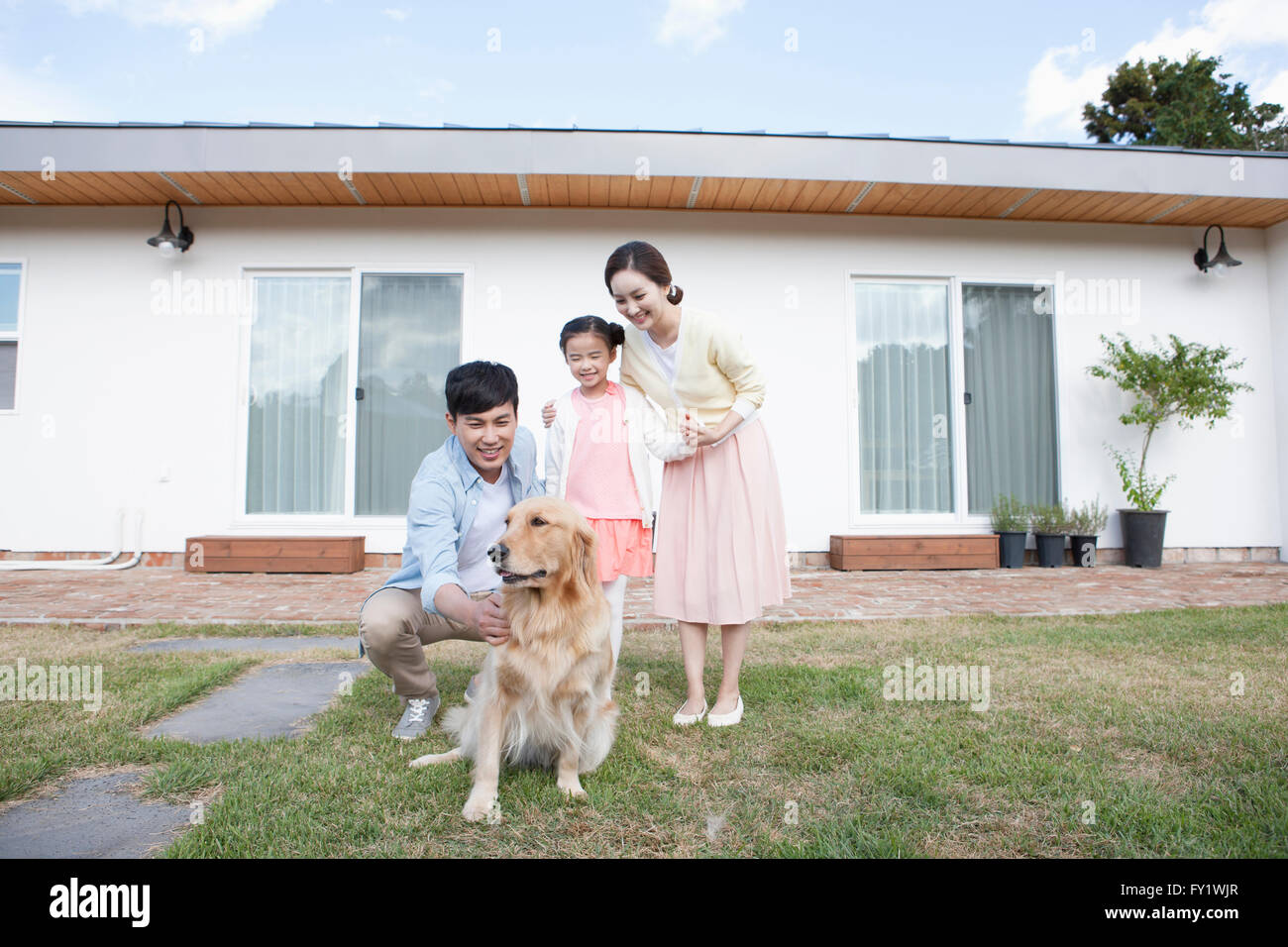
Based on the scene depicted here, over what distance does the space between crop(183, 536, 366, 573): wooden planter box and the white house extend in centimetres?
43

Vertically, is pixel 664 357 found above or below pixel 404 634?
above

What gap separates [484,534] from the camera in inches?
105

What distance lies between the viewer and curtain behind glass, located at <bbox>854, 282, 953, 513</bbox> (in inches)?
297

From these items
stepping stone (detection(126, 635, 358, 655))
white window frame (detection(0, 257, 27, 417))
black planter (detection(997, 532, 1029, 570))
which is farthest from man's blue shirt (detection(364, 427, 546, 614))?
white window frame (detection(0, 257, 27, 417))

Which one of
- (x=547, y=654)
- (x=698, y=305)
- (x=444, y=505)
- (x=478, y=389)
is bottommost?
(x=547, y=654)

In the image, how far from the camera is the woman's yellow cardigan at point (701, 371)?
2762 millimetres

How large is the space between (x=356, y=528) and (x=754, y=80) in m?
6.95

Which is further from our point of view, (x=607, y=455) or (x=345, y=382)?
(x=345, y=382)

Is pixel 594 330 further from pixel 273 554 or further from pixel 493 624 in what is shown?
pixel 273 554

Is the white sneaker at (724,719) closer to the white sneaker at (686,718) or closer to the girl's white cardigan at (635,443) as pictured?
the white sneaker at (686,718)

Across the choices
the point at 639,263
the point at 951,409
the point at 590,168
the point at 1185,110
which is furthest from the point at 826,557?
the point at 1185,110

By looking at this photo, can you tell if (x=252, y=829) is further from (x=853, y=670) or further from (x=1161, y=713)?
(x=1161, y=713)

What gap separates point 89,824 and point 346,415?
587 cm
